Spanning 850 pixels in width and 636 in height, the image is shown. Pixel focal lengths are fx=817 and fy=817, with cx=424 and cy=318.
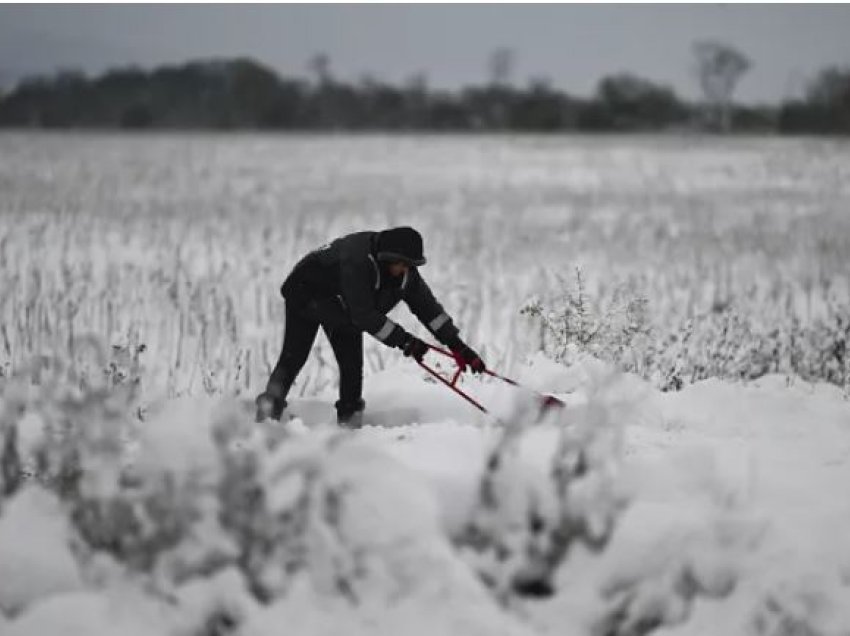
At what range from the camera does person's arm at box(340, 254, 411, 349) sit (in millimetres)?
4242

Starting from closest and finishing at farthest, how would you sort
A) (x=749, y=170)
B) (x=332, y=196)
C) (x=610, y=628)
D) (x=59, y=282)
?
(x=610, y=628), (x=59, y=282), (x=332, y=196), (x=749, y=170)

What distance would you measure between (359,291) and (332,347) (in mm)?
587

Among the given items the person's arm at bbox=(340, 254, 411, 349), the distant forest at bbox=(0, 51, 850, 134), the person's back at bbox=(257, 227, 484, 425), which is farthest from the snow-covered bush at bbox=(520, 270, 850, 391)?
the distant forest at bbox=(0, 51, 850, 134)

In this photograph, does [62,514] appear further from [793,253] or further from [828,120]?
[828,120]

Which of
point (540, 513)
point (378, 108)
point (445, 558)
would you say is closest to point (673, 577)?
point (540, 513)

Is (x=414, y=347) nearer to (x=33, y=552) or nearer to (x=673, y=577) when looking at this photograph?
(x=673, y=577)

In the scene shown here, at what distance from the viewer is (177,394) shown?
17.6 ft

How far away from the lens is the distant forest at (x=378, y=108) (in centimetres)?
5166

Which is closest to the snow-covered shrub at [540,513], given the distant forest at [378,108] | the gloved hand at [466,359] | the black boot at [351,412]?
the gloved hand at [466,359]

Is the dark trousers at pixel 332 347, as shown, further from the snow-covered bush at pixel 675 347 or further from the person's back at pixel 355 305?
the snow-covered bush at pixel 675 347

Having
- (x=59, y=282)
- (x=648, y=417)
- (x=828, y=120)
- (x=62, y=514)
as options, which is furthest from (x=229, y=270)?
(x=828, y=120)

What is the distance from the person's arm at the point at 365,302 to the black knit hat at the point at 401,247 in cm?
15

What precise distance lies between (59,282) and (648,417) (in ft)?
20.0

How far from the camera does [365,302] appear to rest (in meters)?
4.27
